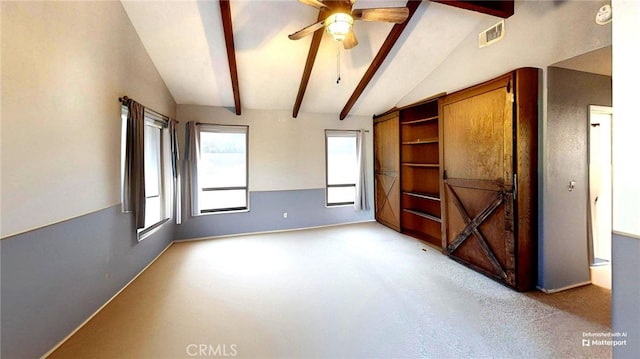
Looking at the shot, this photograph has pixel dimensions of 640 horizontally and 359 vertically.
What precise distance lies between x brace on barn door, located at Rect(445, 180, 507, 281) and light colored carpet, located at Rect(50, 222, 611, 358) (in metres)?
0.21

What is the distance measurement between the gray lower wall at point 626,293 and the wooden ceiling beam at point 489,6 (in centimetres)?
261

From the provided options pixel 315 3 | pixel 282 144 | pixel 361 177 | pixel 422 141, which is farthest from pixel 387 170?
pixel 315 3

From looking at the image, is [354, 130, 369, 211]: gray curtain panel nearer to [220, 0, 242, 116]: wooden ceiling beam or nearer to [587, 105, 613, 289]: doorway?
[220, 0, 242, 116]: wooden ceiling beam

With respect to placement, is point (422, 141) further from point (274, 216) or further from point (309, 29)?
point (274, 216)

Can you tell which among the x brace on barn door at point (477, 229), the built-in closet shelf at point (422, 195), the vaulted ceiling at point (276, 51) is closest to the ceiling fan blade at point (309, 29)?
the vaulted ceiling at point (276, 51)

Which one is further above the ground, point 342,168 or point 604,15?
point 604,15

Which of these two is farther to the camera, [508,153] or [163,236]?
[163,236]

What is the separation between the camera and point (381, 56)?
3.82 meters

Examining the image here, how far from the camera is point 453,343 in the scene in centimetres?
199

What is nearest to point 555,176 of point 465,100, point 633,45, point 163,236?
point 465,100

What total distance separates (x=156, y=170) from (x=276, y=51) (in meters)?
2.57

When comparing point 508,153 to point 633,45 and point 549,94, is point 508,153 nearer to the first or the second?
point 549,94

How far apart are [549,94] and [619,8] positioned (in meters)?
1.53

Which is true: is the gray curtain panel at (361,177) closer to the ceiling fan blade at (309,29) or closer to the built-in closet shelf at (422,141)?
the built-in closet shelf at (422,141)
